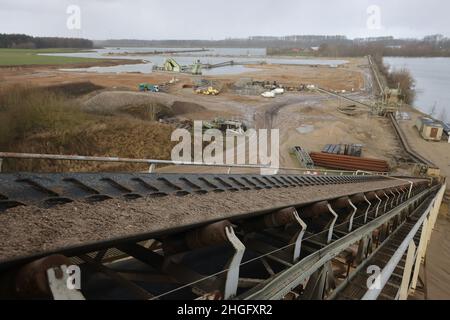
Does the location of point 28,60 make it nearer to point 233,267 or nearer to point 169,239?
point 169,239

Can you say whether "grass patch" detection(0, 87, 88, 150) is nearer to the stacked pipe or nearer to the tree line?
the stacked pipe

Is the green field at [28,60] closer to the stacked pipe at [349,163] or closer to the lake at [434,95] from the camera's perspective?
the stacked pipe at [349,163]

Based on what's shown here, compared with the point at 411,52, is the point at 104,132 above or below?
below

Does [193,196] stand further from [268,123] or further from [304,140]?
[268,123]

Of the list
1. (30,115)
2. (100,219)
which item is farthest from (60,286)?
(30,115)
